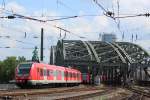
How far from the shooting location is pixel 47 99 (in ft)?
117

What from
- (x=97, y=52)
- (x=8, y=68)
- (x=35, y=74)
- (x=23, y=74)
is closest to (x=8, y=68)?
(x=8, y=68)

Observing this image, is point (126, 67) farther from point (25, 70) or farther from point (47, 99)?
point (47, 99)

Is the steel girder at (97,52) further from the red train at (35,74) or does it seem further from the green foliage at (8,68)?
the red train at (35,74)

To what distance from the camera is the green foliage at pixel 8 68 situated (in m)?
139

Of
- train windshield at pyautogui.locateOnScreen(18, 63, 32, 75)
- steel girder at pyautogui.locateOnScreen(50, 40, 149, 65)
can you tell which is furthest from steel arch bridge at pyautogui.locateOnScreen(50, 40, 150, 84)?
train windshield at pyautogui.locateOnScreen(18, 63, 32, 75)

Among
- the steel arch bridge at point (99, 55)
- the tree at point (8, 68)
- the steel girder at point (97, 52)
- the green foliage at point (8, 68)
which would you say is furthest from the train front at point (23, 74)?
the steel girder at point (97, 52)

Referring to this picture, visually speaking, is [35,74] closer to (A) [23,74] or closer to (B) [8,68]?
(A) [23,74]

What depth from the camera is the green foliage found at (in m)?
139

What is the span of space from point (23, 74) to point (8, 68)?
93.9m

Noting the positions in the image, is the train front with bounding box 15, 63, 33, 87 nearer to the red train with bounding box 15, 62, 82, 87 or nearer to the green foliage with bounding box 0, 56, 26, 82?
the red train with bounding box 15, 62, 82, 87

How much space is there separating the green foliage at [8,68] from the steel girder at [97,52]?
13846 mm

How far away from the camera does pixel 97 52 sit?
568 ft

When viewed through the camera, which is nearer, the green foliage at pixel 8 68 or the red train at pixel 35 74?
the red train at pixel 35 74

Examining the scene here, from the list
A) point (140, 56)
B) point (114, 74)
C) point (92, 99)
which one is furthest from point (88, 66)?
point (92, 99)
